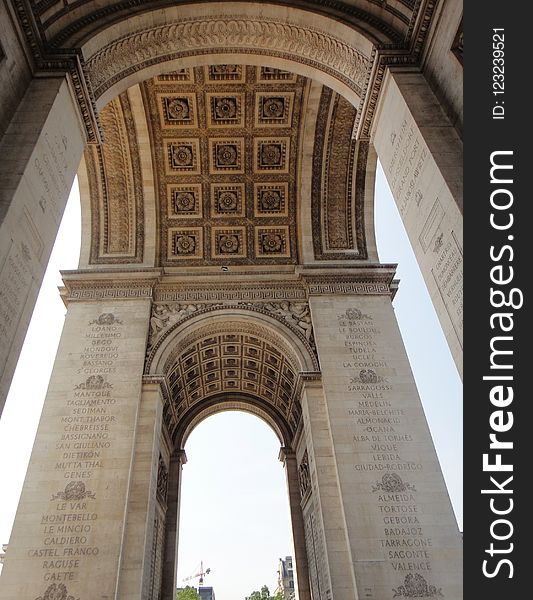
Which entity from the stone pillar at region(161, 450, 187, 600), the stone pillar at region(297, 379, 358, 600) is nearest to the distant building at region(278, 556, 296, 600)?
the stone pillar at region(161, 450, 187, 600)

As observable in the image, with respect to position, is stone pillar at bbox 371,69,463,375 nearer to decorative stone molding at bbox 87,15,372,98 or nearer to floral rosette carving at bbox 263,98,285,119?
decorative stone molding at bbox 87,15,372,98

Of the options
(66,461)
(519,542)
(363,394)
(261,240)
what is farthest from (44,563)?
(261,240)

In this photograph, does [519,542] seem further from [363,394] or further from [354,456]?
[363,394]

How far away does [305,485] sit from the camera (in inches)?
650

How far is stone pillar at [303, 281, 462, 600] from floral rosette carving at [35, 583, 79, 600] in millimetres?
5698

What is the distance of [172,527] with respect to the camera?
16766 mm

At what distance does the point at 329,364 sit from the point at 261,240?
19.0 ft

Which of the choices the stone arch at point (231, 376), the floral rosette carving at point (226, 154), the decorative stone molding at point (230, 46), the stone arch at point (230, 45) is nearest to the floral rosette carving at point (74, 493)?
the stone arch at point (231, 376)

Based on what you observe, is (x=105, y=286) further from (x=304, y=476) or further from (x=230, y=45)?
(x=304, y=476)

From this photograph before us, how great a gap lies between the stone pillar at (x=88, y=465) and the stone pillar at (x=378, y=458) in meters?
4.63

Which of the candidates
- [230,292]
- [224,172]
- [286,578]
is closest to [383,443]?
[230,292]

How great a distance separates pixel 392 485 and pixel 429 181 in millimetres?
7842

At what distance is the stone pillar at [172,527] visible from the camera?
15922 millimetres

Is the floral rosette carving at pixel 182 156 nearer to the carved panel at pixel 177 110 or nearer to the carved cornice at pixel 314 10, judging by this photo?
the carved panel at pixel 177 110
